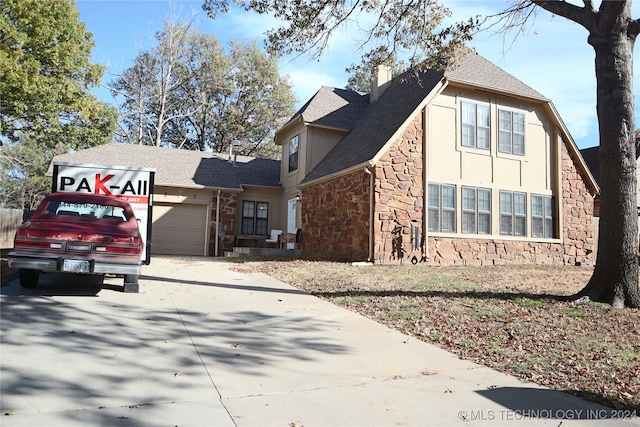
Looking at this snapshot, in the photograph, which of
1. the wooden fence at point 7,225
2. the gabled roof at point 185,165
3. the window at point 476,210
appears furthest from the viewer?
the gabled roof at point 185,165

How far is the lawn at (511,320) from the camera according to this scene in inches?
188

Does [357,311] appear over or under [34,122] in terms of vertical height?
under

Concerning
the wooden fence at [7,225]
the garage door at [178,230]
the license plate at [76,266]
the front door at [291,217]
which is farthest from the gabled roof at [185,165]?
the license plate at [76,266]

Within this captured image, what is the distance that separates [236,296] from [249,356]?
350 centimetres

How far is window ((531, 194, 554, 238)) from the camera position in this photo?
1623 centimetres

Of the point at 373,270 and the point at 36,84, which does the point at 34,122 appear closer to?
the point at 36,84

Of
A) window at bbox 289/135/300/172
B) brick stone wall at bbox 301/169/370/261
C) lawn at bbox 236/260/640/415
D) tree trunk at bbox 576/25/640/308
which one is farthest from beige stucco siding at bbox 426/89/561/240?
window at bbox 289/135/300/172

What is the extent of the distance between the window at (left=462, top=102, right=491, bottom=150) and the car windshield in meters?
11.3

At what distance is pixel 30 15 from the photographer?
17922 millimetres

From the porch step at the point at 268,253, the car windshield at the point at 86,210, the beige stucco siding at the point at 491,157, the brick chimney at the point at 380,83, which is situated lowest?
the porch step at the point at 268,253

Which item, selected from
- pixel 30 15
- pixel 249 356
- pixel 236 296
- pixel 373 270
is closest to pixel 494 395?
pixel 249 356

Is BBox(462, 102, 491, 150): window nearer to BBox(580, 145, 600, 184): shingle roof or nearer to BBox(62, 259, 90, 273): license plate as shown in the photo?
BBox(62, 259, 90, 273): license plate

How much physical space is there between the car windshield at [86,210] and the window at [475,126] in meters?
11.3

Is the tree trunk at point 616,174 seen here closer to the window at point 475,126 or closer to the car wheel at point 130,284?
the window at point 475,126
